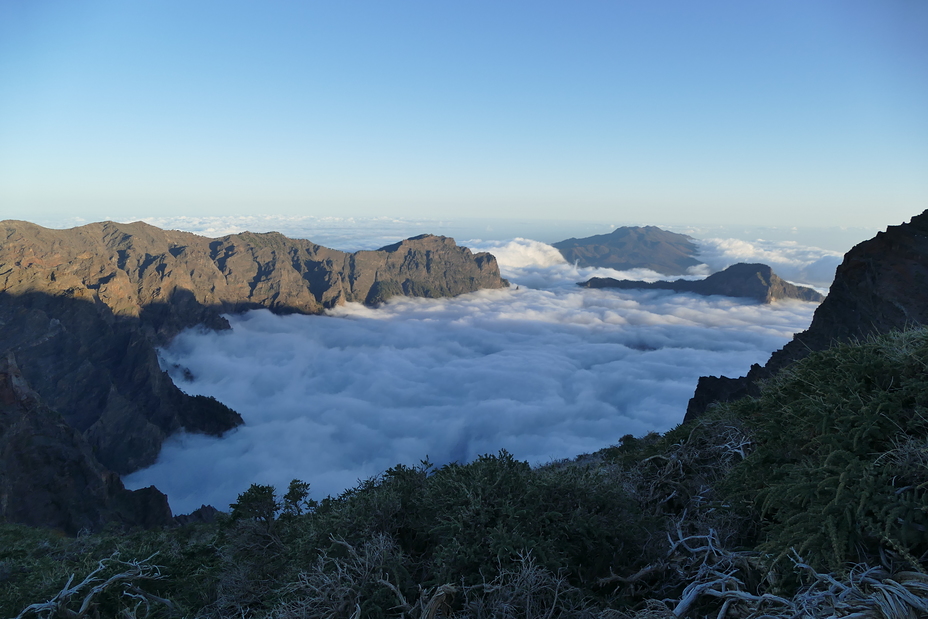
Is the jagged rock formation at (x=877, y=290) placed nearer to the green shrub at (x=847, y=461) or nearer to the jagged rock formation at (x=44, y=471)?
the green shrub at (x=847, y=461)

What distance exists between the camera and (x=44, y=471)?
1966 inches

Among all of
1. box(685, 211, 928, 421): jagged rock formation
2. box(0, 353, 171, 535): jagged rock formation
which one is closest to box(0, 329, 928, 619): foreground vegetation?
box(685, 211, 928, 421): jagged rock formation

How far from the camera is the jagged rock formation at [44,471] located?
4575 cm

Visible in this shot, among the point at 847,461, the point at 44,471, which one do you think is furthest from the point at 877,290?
the point at 44,471

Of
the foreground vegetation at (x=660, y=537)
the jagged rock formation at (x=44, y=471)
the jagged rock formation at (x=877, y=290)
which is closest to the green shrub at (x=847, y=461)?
the foreground vegetation at (x=660, y=537)

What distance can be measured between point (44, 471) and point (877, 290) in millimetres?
75616

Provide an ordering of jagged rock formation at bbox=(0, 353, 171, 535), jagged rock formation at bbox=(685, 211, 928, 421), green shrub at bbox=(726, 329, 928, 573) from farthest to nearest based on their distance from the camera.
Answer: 1. jagged rock formation at bbox=(0, 353, 171, 535)
2. jagged rock formation at bbox=(685, 211, 928, 421)
3. green shrub at bbox=(726, 329, 928, 573)

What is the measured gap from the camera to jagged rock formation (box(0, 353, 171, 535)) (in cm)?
4575

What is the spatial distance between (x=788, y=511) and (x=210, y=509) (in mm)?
82227

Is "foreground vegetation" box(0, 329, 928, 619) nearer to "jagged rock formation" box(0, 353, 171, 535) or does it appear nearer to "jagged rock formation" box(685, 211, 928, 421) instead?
"jagged rock formation" box(685, 211, 928, 421)

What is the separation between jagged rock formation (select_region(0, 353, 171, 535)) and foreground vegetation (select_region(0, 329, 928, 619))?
5285 centimetres

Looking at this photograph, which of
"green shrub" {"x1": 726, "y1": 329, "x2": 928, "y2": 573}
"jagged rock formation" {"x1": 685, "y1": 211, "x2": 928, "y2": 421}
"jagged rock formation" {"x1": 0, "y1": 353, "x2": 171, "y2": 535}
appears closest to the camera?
"green shrub" {"x1": 726, "y1": 329, "x2": 928, "y2": 573}

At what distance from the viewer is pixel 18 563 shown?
10398 mm

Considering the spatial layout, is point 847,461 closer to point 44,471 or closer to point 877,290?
point 877,290
